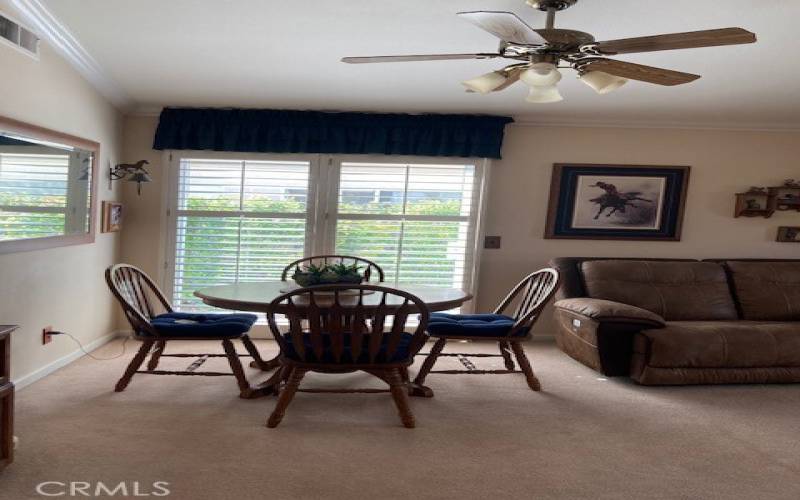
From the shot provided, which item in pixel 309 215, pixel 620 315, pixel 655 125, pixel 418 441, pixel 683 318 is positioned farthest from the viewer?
pixel 655 125

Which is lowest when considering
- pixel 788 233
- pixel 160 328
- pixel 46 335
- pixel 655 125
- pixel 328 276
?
pixel 46 335

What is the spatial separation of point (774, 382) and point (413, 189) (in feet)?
9.39

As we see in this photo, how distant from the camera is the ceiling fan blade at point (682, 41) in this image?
71.6 inches

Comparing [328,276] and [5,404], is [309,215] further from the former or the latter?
[5,404]

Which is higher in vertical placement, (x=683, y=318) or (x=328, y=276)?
(x=328, y=276)

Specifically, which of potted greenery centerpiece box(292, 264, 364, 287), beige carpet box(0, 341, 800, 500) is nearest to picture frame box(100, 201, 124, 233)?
beige carpet box(0, 341, 800, 500)

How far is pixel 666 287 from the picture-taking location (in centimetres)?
414

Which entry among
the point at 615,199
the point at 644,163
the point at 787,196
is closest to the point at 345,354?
the point at 615,199

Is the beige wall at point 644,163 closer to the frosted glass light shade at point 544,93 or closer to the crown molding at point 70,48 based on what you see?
the frosted glass light shade at point 544,93

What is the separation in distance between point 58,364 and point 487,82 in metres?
3.06

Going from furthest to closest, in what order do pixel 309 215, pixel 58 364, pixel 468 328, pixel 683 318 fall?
pixel 309 215 → pixel 683 318 → pixel 58 364 → pixel 468 328

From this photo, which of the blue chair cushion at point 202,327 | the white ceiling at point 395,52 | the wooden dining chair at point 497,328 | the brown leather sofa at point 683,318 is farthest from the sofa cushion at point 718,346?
the blue chair cushion at point 202,327

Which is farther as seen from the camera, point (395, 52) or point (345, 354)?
point (395, 52)

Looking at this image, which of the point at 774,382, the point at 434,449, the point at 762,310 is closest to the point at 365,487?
the point at 434,449
